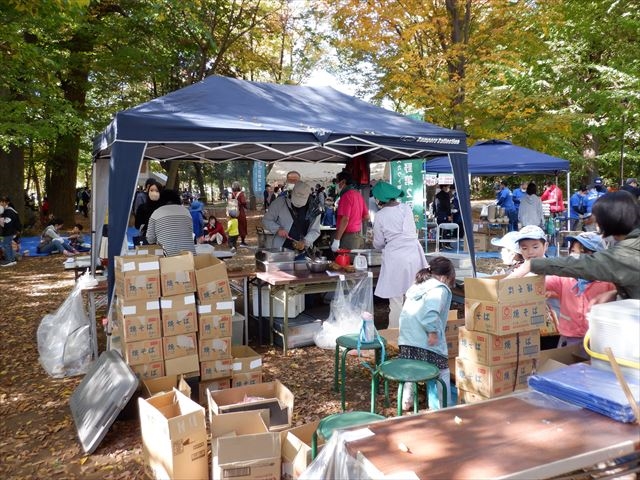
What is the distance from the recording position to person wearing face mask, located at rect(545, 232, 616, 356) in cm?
315

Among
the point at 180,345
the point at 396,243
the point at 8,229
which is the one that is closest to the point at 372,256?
the point at 396,243

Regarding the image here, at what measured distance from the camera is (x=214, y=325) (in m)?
4.25

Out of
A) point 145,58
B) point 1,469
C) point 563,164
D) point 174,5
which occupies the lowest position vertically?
point 1,469

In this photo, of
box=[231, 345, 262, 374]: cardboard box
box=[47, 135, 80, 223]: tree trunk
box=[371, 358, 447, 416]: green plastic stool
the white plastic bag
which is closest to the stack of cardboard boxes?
box=[371, 358, 447, 416]: green plastic stool

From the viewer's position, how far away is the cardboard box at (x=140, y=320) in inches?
156

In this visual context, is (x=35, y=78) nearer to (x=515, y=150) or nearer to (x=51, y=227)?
(x=51, y=227)

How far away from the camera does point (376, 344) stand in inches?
157

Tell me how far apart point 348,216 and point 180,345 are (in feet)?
10.6

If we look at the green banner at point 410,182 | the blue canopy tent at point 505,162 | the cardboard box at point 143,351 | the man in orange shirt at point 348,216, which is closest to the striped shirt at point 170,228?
the cardboard box at point 143,351

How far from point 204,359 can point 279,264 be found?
1758mm

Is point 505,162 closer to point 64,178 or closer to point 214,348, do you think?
point 214,348

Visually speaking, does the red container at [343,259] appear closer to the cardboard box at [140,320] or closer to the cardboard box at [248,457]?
the cardboard box at [140,320]

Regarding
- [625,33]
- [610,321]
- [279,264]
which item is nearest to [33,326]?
[279,264]

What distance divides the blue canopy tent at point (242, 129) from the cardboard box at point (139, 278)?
1.84 feet
